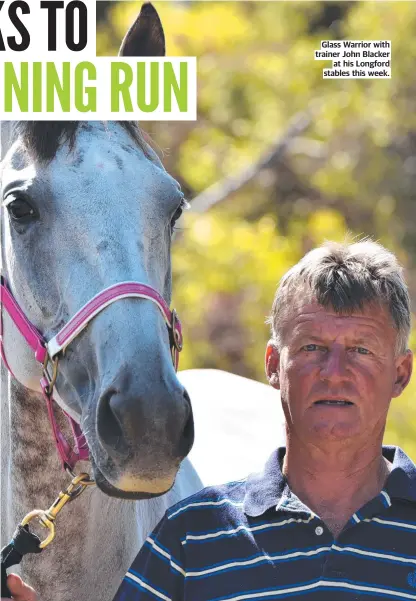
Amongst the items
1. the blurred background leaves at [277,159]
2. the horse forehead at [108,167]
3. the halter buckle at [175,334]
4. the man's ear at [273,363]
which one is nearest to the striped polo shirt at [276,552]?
the man's ear at [273,363]

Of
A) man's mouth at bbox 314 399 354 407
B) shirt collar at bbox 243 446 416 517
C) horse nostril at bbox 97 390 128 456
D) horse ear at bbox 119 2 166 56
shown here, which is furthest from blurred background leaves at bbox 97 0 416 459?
horse nostril at bbox 97 390 128 456

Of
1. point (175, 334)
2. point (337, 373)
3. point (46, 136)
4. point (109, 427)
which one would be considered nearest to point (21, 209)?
point (46, 136)

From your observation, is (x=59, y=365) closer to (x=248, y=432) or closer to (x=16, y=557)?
(x=16, y=557)

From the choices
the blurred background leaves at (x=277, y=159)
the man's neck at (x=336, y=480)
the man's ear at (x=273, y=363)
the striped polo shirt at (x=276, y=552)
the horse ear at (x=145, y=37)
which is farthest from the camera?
the blurred background leaves at (x=277, y=159)

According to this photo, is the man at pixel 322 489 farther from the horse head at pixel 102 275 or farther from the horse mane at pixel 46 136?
the horse mane at pixel 46 136

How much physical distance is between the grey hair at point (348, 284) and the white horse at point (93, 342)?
0.26 m

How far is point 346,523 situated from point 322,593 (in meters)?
0.14

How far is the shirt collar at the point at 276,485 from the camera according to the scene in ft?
5.55

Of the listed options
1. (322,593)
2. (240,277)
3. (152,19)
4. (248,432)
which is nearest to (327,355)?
(322,593)

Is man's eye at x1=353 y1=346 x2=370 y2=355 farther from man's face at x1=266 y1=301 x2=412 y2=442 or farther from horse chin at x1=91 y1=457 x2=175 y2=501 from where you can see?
horse chin at x1=91 y1=457 x2=175 y2=501

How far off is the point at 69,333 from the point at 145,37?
0.80 meters

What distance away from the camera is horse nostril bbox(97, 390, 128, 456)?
5.49ft

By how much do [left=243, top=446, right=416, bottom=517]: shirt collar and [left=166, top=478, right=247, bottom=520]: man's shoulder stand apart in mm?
21

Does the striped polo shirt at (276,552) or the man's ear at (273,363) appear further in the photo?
the man's ear at (273,363)
